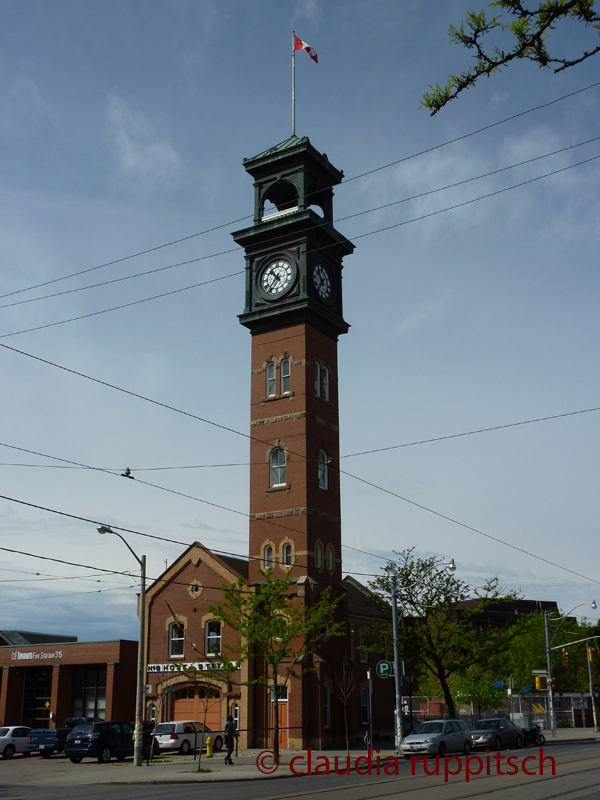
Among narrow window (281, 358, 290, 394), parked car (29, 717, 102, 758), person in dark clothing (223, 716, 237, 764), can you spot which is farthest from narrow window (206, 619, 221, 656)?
narrow window (281, 358, 290, 394)

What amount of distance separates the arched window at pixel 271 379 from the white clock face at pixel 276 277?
163 inches

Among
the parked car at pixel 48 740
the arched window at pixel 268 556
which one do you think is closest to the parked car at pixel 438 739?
the arched window at pixel 268 556

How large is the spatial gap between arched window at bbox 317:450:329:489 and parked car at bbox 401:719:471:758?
559 inches

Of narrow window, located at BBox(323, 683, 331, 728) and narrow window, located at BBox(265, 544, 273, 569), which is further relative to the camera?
narrow window, located at BBox(265, 544, 273, 569)

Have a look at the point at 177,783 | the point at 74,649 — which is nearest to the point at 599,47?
the point at 177,783

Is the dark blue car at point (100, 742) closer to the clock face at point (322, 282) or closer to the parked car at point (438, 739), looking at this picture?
the parked car at point (438, 739)

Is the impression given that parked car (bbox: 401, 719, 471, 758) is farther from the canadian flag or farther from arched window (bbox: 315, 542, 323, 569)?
the canadian flag

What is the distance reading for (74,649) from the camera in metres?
48.8

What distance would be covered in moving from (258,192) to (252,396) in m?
12.7

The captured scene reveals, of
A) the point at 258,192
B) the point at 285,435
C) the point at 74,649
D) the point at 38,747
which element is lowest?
the point at 38,747

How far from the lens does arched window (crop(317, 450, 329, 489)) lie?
42.4m

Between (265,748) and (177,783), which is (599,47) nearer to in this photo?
(177,783)

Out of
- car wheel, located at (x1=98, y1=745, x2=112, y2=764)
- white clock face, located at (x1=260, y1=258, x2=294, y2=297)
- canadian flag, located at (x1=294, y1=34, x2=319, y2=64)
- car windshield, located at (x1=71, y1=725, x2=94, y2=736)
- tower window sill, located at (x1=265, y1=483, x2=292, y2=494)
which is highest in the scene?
canadian flag, located at (x1=294, y1=34, x2=319, y2=64)

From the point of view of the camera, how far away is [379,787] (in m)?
19.2
